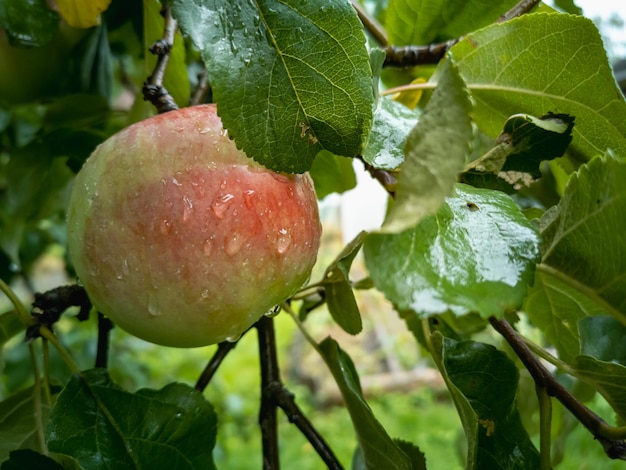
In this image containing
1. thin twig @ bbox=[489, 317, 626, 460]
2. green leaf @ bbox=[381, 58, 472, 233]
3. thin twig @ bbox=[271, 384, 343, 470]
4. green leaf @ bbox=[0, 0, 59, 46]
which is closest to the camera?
green leaf @ bbox=[381, 58, 472, 233]

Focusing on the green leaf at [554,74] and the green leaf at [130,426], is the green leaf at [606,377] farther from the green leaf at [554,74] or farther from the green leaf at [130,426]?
the green leaf at [130,426]

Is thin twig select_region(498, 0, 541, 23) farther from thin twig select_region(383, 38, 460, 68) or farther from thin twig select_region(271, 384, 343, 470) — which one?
thin twig select_region(271, 384, 343, 470)

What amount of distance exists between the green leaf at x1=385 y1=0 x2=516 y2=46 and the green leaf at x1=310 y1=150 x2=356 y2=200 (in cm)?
15

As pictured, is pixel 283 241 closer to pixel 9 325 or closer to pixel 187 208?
→ pixel 187 208

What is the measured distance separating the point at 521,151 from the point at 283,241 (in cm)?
18

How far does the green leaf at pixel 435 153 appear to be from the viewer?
0.99ft

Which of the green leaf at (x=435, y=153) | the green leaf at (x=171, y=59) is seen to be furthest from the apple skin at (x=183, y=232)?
the green leaf at (x=171, y=59)

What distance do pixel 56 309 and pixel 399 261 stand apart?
32 cm

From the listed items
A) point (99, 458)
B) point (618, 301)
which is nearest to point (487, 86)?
point (618, 301)

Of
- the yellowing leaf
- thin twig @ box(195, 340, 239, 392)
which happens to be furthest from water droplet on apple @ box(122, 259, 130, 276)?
the yellowing leaf

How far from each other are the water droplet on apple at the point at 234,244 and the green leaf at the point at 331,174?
0.20m

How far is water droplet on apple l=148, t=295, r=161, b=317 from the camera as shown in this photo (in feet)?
1.26

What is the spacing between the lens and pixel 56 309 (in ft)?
1.69

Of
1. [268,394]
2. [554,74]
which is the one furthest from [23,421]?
[554,74]
